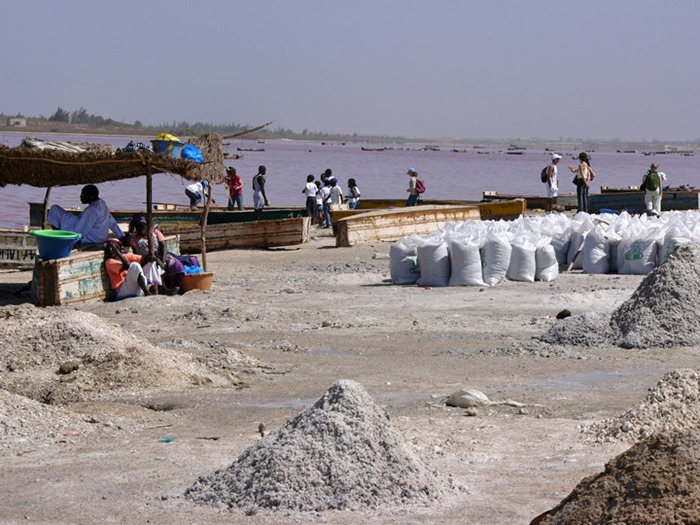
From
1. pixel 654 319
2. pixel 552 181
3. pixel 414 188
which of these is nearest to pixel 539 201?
pixel 552 181

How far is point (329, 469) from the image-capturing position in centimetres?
543

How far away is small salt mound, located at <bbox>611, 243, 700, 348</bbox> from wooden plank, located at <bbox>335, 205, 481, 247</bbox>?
31.3 ft

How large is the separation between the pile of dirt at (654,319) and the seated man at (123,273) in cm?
507

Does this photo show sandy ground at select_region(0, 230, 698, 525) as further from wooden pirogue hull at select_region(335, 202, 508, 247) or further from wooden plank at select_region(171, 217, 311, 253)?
wooden plank at select_region(171, 217, 311, 253)

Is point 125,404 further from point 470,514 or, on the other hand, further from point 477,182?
point 477,182

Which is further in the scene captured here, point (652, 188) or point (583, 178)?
point (652, 188)

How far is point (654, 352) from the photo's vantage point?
944cm

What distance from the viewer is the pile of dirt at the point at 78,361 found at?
8242mm

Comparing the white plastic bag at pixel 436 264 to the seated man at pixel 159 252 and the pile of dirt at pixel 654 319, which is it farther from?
the pile of dirt at pixel 654 319

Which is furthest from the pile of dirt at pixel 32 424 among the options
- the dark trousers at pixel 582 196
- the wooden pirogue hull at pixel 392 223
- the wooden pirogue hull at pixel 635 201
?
the wooden pirogue hull at pixel 635 201

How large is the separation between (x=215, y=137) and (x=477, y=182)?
1811 inches

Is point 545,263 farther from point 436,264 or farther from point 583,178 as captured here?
point 583,178

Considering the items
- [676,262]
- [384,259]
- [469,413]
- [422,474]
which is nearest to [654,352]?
[676,262]

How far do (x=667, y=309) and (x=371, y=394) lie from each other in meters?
3.40
